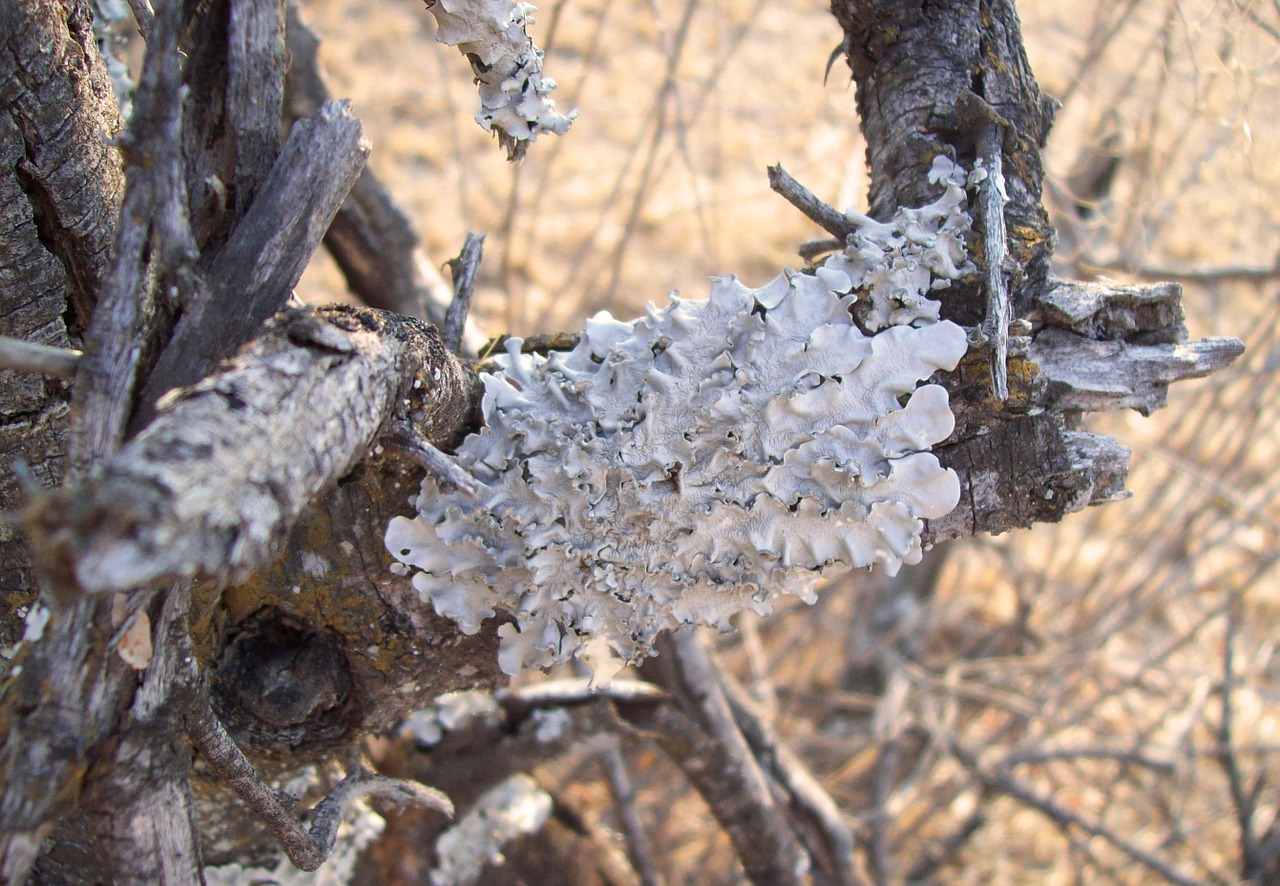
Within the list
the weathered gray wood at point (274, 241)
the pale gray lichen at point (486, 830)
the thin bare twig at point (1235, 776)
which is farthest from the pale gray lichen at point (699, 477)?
the thin bare twig at point (1235, 776)

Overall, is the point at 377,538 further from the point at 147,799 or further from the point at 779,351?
the point at 779,351

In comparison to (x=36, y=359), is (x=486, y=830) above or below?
below

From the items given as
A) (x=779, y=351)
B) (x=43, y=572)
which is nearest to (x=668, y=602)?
(x=779, y=351)

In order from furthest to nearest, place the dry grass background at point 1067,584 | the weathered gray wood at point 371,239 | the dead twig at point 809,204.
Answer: the dry grass background at point 1067,584, the weathered gray wood at point 371,239, the dead twig at point 809,204

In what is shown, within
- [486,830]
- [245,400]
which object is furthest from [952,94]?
[486,830]

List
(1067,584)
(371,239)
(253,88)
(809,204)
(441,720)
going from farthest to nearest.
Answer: (1067,584) < (371,239) < (441,720) < (809,204) < (253,88)

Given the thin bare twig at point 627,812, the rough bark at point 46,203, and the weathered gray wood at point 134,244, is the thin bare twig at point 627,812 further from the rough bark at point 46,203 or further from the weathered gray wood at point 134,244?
the weathered gray wood at point 134,244

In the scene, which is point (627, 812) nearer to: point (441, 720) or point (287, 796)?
point (441, 720)
